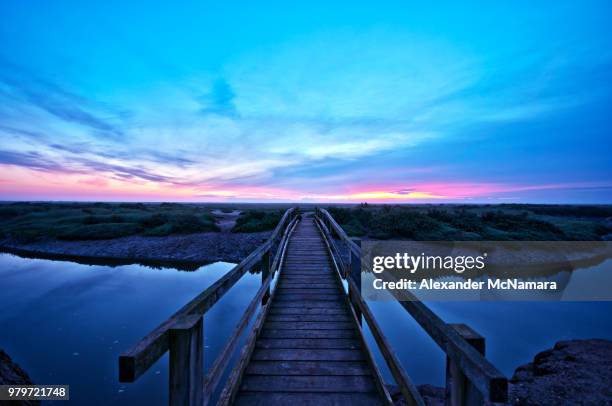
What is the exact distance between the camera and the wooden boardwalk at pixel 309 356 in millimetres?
2904

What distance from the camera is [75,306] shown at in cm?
962

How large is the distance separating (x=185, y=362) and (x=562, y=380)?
23.8 ft

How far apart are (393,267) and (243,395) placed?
13.0 m

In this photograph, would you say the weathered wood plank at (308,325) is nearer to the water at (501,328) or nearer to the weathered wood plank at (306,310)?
the weathered wood plank at (306,310)

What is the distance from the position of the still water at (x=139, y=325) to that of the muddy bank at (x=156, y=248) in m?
3.49

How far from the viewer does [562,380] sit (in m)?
5.44

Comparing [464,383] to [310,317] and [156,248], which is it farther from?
[156,248]

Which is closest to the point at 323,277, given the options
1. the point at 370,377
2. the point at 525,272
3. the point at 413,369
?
the point at 413,369

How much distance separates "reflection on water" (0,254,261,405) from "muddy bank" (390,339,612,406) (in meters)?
5.39

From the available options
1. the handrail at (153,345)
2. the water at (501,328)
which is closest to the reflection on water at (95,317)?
the handrail at (153,345)

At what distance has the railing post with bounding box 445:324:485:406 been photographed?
4.66ft

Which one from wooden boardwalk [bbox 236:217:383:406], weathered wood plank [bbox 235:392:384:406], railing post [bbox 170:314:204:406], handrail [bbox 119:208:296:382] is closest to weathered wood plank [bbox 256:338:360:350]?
wooden boardwalk [bbox 236:217:383:406]

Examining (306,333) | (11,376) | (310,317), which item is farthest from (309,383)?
(11,376)

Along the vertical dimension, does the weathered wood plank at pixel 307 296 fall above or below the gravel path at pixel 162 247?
above
